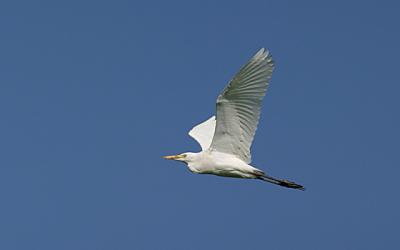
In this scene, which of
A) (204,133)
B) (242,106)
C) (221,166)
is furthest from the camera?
(204,133)

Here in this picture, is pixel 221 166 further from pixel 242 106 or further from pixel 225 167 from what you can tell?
pixel 242 106

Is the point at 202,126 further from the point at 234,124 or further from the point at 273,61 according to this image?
the point at 273,61

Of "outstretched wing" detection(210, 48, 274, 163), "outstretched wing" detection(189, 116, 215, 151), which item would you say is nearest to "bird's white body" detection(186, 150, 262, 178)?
"outstretched wing" detection(210, 48, 274, 163)

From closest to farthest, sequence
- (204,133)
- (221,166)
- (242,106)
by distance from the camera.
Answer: (242,106) < (221,166) < (204,133)

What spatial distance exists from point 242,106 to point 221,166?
6.14 feet

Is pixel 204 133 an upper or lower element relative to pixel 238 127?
upper

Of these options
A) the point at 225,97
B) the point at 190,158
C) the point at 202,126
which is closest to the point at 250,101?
the point at 225,97

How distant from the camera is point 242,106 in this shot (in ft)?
54.0

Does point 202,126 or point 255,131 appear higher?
point 202,126

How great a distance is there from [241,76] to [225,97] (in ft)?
2.42

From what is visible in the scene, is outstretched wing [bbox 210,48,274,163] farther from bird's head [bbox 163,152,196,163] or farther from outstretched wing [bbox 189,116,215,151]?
outstretched wing [bbox 189,116,215,151]

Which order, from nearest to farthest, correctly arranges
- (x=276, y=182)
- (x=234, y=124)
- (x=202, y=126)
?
(x=234, y=124), (x=276, y=182), (x=202, y=126)

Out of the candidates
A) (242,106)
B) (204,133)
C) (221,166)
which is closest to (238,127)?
(242,106)

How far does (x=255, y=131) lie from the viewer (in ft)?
55.9
